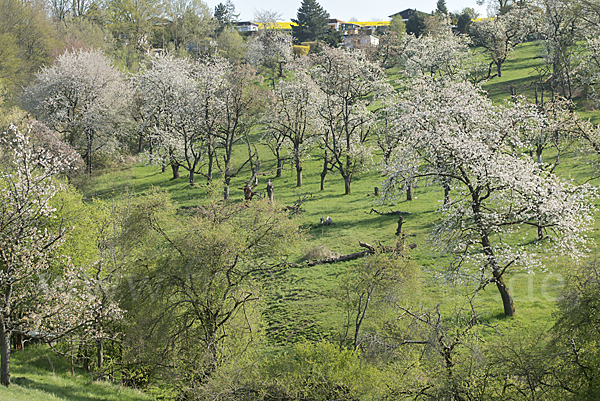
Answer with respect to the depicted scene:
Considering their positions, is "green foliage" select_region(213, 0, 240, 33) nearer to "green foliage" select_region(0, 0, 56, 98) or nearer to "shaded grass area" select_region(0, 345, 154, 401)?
"green foliage" select_region(0, 0, 56, 98)

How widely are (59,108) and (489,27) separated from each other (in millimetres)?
66400

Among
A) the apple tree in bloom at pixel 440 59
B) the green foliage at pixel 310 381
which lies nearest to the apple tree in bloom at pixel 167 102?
the apple tree in bloom at pixel 440 59

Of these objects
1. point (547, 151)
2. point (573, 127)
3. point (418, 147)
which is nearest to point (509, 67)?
point (547, 151)

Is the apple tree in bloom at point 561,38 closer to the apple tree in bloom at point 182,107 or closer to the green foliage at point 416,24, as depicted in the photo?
the green foliage at point 416,24

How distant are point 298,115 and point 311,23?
6902 centimetres

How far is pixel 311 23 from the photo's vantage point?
109 metres

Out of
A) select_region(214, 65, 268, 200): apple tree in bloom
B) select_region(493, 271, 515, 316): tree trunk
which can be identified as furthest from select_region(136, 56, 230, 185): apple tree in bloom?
select_region(493, 271, 515, 316): tree trunk

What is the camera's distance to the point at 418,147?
22969 mm

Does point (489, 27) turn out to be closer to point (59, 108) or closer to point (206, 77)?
point (206, 77)

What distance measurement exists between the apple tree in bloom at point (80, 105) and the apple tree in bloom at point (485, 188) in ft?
136

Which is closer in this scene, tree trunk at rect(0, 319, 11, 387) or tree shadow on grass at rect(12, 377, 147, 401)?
tree trunk at rect(0, 319, 11, 387)

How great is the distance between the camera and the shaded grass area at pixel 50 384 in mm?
17625

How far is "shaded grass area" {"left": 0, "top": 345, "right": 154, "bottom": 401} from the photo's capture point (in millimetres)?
17625

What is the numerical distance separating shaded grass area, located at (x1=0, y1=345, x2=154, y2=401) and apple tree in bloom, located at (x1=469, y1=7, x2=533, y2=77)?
70257 mm
